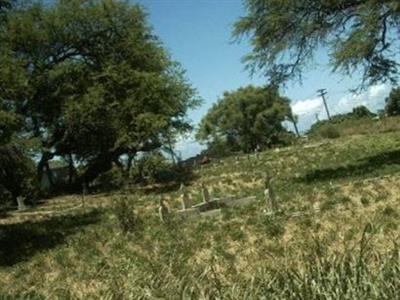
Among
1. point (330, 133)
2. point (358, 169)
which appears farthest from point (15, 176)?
point (330, 133)

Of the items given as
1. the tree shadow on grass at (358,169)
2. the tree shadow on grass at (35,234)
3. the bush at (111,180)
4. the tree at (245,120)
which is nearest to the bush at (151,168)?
the bush at (111,180)

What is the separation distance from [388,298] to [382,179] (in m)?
18.5

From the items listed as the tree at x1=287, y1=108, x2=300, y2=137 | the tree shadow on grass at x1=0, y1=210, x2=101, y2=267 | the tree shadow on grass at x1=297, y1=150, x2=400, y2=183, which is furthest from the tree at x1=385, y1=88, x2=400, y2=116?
the tree shadow on grass at x1=0, y1=210, x2=101, y2=267

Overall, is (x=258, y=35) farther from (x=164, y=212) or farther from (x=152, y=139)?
(x=152, y=139)

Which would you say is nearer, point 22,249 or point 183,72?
point 22,249

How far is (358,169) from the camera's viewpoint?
2845cm

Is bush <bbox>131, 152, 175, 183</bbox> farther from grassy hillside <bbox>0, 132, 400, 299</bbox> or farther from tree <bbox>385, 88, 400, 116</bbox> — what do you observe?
tree <bbox>385, 88, 400, 116</bbox>

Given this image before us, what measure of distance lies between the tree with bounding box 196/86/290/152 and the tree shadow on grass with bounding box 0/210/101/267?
63305 mm

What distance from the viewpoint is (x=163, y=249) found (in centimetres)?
1630

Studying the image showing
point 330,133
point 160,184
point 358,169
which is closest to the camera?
point 358,169

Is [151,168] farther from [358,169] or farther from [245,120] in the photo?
[245,120]

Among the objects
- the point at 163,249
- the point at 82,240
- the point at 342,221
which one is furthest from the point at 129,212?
the point at 342,221

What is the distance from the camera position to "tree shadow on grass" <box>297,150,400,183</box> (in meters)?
27.2

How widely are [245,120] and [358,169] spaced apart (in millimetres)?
69325
